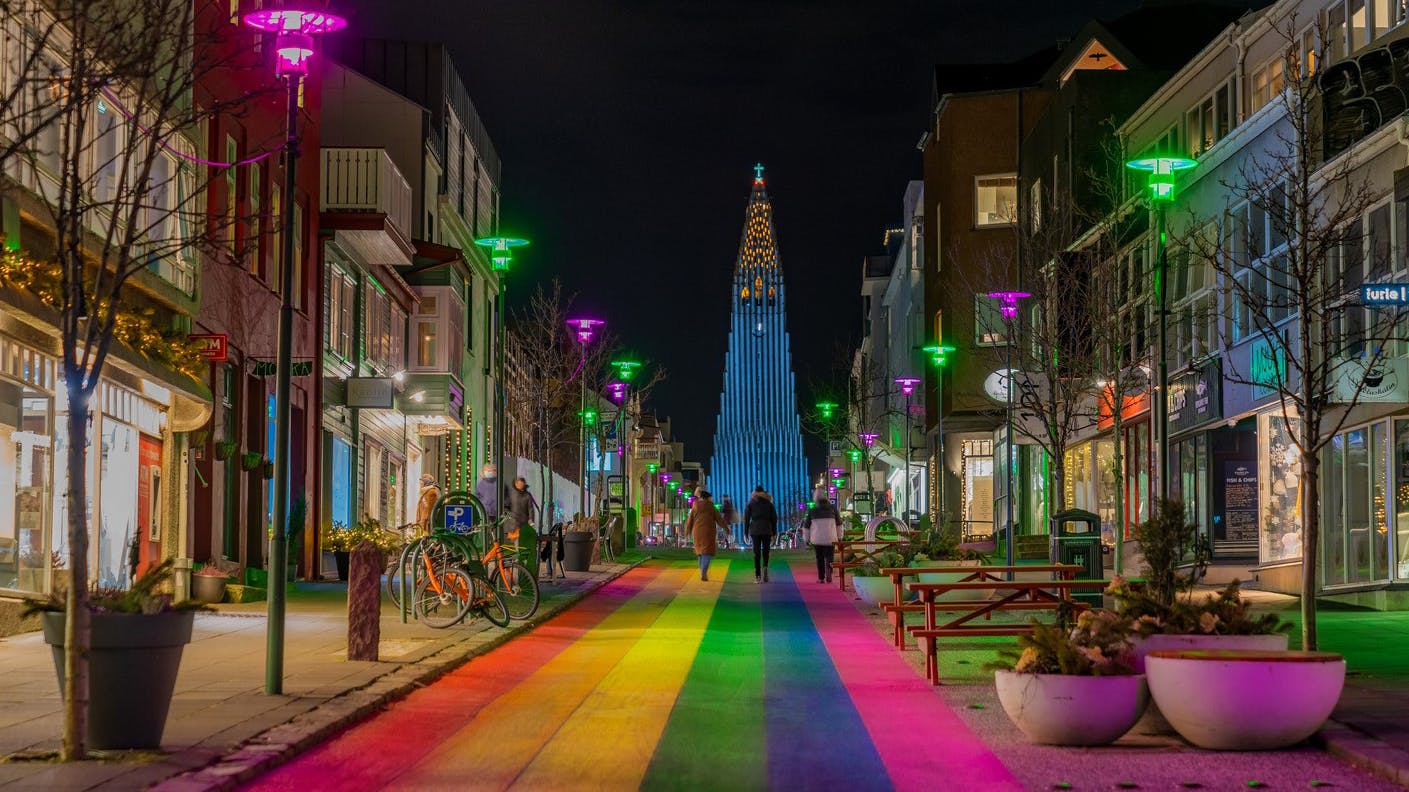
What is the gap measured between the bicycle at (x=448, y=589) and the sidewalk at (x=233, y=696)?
0.25 metres

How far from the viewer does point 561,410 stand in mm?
67188

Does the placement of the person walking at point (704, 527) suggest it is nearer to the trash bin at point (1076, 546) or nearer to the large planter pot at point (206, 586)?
the trash bin at point (1076, 546)

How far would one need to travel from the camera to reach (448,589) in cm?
2127

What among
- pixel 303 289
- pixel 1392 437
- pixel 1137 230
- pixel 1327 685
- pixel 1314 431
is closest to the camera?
pixel 1327 685

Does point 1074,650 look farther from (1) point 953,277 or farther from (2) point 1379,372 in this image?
(1) point 953,277

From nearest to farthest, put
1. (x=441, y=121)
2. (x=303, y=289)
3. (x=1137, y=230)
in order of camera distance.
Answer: (x=303, y=289)
(x=1137, y=230)
(x=441, y=121)

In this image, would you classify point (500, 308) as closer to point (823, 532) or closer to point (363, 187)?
point (823, 532)

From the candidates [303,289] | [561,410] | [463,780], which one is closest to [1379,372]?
[463,780]

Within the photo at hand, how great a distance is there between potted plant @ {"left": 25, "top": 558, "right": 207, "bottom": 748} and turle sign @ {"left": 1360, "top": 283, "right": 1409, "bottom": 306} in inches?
462

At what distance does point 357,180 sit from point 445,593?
19045mm

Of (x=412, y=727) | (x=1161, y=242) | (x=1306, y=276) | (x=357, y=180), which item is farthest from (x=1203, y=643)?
(x=357, y=180)

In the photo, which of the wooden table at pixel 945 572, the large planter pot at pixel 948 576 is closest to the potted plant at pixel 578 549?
the large planter pot at pixel 948 576

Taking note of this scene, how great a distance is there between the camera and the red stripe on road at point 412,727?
32.9 feet

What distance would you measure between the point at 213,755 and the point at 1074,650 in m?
5.10
